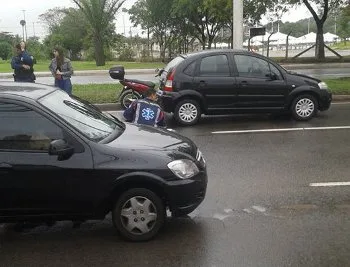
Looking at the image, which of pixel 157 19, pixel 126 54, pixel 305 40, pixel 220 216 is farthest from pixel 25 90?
pixel 305 40

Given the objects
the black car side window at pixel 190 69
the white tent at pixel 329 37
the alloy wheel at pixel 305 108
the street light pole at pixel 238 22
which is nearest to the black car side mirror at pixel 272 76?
the alloy wheel at pixel 305 108

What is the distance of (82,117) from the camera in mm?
5258

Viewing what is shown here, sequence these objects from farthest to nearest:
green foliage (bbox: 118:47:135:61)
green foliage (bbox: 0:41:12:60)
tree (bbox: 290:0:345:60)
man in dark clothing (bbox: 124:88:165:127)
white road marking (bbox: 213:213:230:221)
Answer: green foliage (bbox: 0:41:12:60) < green foliage (bbox: 118:47:135:61) < tree (bbox: 290:0:345:60) < man in dark clothing (bbox: 124:88:165:127) < white road marking (bbox: 213:213:230:221)

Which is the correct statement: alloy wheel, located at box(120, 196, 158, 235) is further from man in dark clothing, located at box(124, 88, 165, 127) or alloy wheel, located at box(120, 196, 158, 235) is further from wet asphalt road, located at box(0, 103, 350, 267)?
man in dark clothing, located at box(124, 88, 165, 127)

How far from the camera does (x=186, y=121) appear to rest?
11.1 m

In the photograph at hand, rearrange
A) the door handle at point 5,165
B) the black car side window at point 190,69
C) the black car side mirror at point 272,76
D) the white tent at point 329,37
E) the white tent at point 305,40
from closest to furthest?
the door handle at point 5,165, the black car side window at point 190,69, the black car side mirror at point 272,76, the white tent at point 305,40, the white tent at point 329,37

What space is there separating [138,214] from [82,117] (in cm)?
120

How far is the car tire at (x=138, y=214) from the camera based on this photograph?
486 cm

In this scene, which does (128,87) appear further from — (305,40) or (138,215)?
(305,40)

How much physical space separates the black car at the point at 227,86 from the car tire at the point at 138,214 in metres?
6.24

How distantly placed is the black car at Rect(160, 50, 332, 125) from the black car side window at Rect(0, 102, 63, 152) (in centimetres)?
632

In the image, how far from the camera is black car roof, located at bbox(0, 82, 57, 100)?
197 inches

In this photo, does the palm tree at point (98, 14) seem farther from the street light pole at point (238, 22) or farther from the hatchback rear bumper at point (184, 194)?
the hatchback rear bumper at point (184, 194)

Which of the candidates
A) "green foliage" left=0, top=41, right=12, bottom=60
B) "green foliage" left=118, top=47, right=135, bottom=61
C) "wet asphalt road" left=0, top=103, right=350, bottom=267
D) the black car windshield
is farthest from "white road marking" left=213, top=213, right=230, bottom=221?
"green foliage" left=0, top=41, right=12, bottom=60
